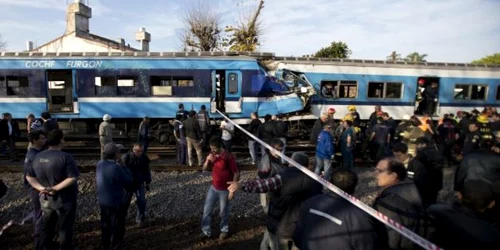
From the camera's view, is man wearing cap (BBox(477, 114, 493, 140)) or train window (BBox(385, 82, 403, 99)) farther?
train window (BBox(385, 82, 403, 99))

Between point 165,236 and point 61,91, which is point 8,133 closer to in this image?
point 61,91

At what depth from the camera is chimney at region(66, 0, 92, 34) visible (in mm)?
25531

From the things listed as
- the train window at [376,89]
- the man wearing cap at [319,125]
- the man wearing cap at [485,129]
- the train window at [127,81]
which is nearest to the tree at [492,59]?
the train window at [376,89]

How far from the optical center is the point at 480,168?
13.6 ft

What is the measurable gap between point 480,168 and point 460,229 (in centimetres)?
240

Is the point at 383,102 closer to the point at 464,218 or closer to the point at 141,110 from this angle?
the point at 141,110

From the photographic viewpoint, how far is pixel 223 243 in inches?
186

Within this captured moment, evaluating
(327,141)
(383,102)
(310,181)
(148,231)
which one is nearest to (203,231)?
(148,231)

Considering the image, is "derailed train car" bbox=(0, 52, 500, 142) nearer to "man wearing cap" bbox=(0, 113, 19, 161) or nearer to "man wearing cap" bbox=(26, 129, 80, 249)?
"man wearing cap" bbox=(0, 113, 19, 161)

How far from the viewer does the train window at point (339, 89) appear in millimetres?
12188

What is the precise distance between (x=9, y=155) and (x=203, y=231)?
27.1ft

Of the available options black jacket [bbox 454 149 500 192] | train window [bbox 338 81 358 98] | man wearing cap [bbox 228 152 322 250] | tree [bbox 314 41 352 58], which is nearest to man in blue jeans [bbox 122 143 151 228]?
man wearing cap [bbox 228 152 322 250]

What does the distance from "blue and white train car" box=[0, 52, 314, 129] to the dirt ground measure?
652cm

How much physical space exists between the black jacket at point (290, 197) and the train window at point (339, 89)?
930 centimetres
